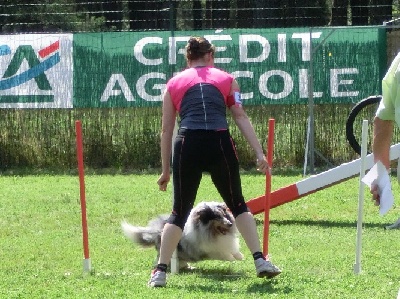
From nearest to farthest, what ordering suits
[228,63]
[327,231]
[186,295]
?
[186,295], [327,231], [228,63]

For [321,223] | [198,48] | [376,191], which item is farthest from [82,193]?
[321,223]

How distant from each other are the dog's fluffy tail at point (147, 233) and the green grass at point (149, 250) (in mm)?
211

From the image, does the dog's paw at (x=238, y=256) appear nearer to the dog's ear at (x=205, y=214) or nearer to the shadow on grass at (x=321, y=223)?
the dog's ear at (x=205, y=214)

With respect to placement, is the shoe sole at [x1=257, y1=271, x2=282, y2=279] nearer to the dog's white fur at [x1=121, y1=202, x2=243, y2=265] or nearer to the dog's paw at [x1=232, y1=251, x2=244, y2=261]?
the dog's white fur at [x1=121, y1=202, x2=243, y2=265]

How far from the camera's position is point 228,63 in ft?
49.2

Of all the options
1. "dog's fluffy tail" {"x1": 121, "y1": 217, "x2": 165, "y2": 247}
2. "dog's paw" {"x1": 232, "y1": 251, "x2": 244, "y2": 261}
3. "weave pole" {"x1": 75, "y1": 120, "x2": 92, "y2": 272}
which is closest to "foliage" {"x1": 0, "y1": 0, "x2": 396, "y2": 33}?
"dog's fluffy tail" {"x1": 121, "y1": 217, "x2": 165, "y2": 247}

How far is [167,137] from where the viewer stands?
264 inches

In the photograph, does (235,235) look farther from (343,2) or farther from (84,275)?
(343,2)

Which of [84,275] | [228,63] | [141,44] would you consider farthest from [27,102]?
[84,275]

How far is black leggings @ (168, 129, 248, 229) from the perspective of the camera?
21.7ft

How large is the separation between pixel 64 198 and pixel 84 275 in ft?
16.7

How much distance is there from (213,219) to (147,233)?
0.71 m

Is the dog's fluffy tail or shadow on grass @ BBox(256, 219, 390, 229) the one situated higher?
the dog's fluffy tail

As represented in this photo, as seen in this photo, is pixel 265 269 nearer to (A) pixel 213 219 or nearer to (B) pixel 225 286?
(B) pixel 225 286
